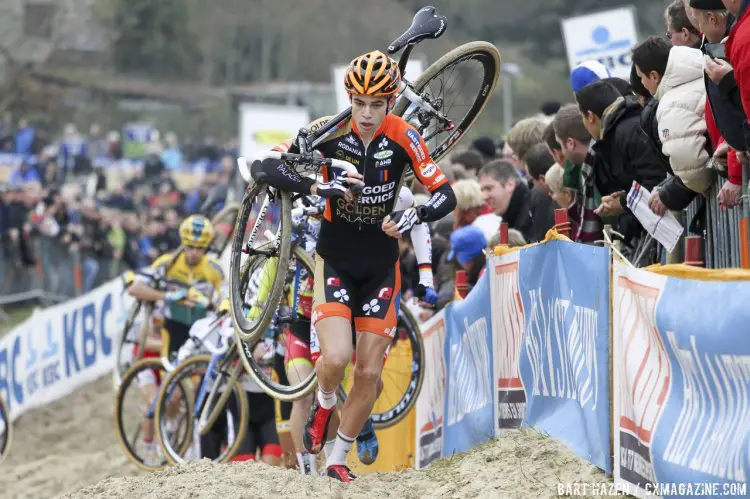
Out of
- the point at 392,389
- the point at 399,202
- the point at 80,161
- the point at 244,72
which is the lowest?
the point at 392,389

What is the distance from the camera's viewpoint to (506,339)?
7.96 metres

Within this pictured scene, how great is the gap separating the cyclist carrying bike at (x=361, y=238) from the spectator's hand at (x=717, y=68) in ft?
6.30

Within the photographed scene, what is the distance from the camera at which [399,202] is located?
335 inches

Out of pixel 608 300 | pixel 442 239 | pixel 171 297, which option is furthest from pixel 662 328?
pixel 171 297

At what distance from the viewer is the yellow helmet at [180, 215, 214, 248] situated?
13.0 metres

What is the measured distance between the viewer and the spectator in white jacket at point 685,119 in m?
6.53

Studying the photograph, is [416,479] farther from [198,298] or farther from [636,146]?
[198,298]

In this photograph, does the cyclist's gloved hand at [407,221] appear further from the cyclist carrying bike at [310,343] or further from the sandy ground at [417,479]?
the sandy ground at [417,479]

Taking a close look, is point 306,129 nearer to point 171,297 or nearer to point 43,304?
point 171,297

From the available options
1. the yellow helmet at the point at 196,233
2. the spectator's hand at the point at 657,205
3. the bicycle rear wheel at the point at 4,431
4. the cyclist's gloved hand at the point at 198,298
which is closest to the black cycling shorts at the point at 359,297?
the spectator's hand at the point at 657,205

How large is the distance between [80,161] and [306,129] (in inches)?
913

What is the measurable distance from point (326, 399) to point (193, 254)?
5398 mm

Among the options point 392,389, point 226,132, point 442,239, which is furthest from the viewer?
point 226,132

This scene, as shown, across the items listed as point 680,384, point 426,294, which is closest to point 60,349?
point 426,294
